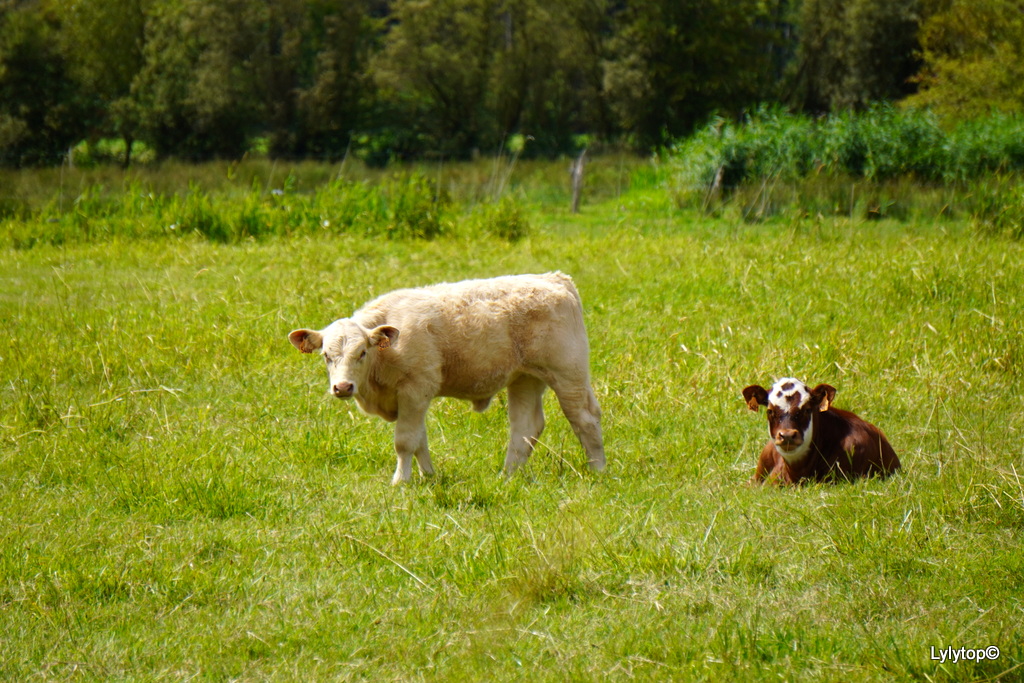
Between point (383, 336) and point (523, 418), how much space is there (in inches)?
47.8

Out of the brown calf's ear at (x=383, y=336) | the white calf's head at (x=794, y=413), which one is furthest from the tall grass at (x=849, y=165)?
the brown calf's ear at (x=383, y=336)

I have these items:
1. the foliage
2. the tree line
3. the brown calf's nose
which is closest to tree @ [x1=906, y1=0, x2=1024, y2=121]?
the tree line

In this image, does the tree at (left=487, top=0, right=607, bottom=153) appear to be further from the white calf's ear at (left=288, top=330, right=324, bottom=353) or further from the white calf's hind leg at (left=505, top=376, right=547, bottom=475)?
the white calf's ear at (left=288, top=330, right=324, bottom=353)

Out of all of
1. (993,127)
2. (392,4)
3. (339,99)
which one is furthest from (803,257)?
(392,4)

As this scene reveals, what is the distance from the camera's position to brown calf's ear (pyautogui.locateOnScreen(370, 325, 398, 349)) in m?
5.59

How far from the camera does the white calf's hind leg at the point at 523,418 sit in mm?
6305

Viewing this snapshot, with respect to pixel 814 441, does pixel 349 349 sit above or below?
above

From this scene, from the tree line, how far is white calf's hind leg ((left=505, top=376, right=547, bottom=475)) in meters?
28.3

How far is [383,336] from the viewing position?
5609 mm

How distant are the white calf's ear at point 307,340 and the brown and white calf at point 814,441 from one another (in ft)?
8.25

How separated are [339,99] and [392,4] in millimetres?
5155

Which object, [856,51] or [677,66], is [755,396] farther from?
[856,51]

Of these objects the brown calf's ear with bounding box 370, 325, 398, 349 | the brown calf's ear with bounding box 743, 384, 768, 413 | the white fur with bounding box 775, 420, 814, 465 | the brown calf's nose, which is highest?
the brown calf's ear with bounding box 370, 325, 398, 349

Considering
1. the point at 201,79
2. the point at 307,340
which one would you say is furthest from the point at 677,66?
the point at 307,340
